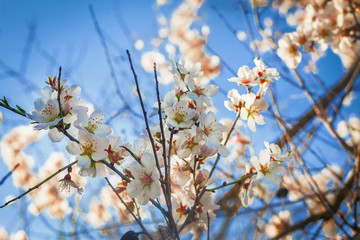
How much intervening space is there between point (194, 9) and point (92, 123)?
16.4 ft

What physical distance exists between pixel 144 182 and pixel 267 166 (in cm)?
38

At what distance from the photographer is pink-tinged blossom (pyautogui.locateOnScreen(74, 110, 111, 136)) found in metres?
0.68

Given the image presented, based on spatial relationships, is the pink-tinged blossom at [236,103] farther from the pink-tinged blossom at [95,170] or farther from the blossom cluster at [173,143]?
the pink-tinged blossom at [95,170]

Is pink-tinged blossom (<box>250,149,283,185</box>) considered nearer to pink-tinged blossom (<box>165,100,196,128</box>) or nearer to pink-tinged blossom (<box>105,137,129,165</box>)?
pink-tinged blossom (<box>165,100,196,128</box>)

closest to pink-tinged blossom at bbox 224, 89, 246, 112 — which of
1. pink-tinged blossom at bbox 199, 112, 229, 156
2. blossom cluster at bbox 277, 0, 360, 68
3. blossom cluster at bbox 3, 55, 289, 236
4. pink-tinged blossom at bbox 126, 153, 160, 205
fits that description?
blossom cluster at bbox 3, 55, 289, 236

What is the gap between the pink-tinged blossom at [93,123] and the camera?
683 mm

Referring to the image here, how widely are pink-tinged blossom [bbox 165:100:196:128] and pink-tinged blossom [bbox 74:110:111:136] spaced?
170 millimetres

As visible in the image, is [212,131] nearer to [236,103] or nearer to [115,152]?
[236,103]

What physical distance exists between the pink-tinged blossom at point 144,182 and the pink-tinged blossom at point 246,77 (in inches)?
15.9

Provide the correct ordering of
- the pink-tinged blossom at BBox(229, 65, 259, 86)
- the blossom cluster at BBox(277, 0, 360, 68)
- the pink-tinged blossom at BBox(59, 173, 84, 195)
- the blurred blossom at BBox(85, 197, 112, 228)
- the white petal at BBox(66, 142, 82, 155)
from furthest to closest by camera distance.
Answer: the blurred blossom at BBox(85, 197, 112, 228)
the blossom cluster at BBox(277, 0, 360, 68)
the pink-tinged blossom at BBox(229, 65, 259, 86)
the pink-tinged blossom at BBox(59, 173, 84, 195)
the white petal at BBox(66, 142, 82, 155)

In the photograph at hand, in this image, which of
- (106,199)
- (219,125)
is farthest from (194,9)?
(219,125)

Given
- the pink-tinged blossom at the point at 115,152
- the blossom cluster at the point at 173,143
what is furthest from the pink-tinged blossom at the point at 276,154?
the pink-tinged blossom at the point at 115,152

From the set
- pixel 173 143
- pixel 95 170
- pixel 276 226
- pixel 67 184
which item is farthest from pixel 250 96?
pixel 276 226

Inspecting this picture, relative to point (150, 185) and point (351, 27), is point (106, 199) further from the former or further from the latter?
point (351, 27)
